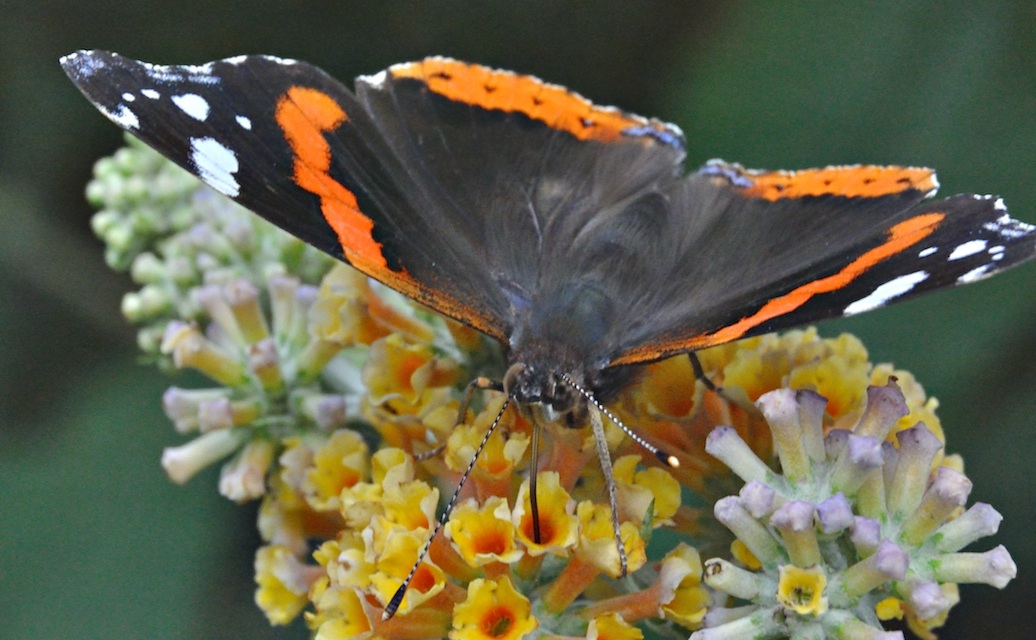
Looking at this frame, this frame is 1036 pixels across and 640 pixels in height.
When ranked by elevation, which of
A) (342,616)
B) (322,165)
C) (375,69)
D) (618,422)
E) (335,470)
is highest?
(375,69)

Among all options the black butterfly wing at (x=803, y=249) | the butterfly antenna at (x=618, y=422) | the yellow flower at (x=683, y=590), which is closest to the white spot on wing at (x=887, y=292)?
the black butterfly wing at (x=803, y=249)

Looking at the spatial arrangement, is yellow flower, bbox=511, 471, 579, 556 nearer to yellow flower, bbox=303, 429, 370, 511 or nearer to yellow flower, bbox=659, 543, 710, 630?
yellow flower, bbox=659, 543, 710, 630

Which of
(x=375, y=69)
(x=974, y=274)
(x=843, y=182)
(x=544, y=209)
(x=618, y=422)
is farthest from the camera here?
(x=375, y=69)

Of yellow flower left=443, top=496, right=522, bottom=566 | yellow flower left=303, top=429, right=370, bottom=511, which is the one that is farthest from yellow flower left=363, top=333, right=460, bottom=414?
yellow flower left=443, top=496, right=522, bottom=566

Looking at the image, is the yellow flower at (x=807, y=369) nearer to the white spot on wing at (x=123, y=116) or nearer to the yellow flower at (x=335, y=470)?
the yellow flower at (x=335, y=470)

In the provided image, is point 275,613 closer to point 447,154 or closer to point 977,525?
point 447,154

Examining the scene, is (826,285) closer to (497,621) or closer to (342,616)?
(497,621)

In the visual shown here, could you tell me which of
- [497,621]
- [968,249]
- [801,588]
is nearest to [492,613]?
[497,621]
